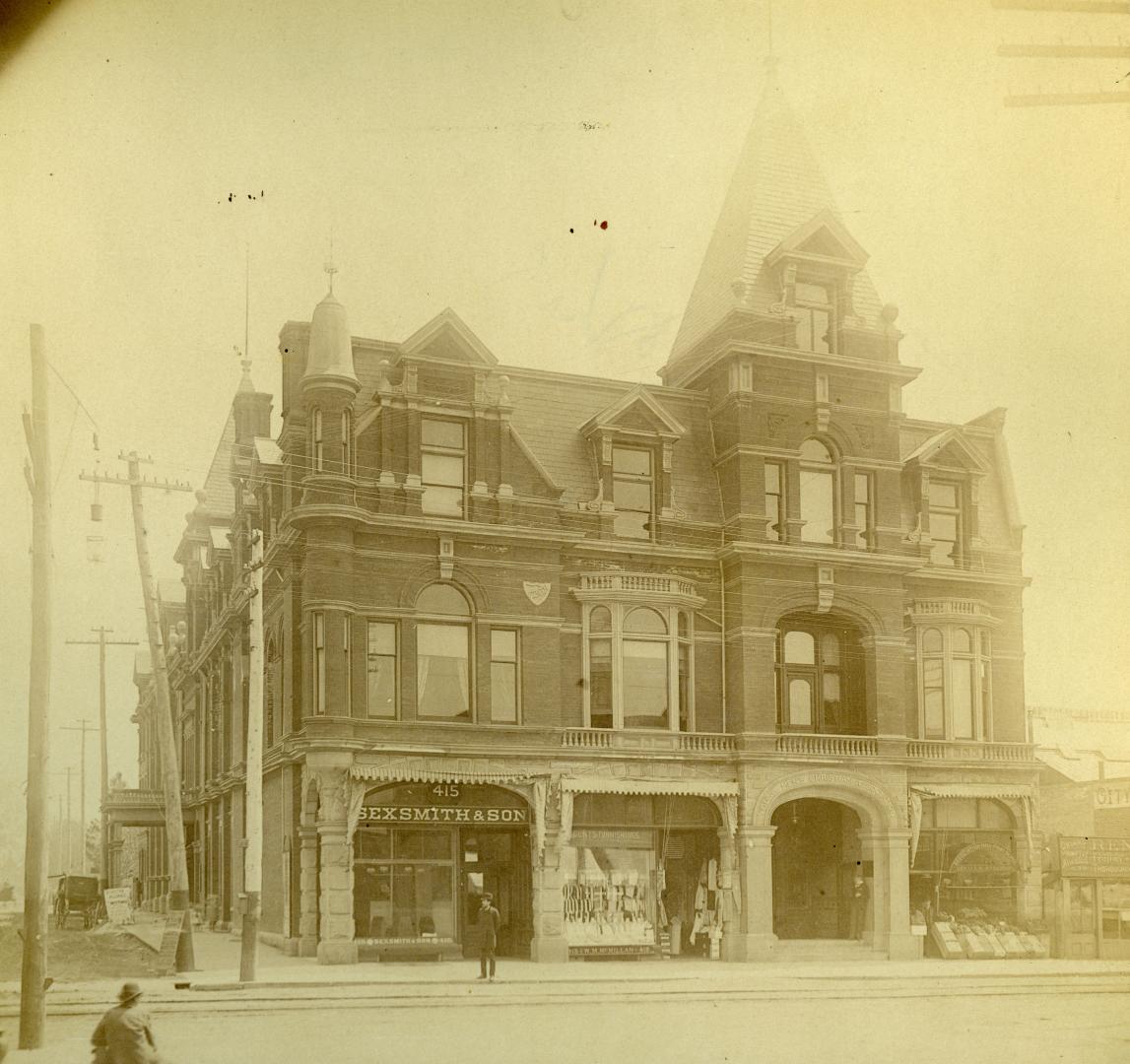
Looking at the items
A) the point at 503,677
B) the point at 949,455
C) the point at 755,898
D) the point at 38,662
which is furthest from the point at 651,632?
the point at 38,662

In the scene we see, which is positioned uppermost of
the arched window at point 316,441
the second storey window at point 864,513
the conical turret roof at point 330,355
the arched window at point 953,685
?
the conical turret roof at point 330,355

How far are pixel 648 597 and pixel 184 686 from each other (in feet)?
61.9

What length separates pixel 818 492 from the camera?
27.8 meters

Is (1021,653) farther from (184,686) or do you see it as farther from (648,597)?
(184,686)

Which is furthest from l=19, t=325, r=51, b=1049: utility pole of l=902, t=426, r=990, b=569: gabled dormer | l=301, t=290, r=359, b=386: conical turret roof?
l=902, t=426, r=990, b=569: gabled dormer

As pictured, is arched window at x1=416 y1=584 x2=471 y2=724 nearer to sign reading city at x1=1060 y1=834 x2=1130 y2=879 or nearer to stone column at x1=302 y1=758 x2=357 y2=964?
stone column at x1=302 y1=758 x2=357 y2=964

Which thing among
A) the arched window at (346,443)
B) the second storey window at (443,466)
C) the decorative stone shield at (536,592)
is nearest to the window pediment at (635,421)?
the second storey window at (443,466)

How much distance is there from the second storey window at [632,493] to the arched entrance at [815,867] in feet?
20.8

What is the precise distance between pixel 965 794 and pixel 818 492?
22.1ft

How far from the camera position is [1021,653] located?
29234 mm

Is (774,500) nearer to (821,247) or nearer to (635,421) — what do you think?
(635,421)

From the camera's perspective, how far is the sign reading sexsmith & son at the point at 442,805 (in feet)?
79.8

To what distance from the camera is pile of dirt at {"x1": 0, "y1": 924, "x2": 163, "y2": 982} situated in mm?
17734

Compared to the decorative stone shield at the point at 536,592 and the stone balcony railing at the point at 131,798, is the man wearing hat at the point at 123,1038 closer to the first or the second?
the decorative stone shield at the point at 536,592
